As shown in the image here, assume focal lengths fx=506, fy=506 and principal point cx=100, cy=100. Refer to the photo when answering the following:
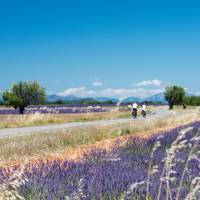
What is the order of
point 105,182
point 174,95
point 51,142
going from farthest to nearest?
point 174,95 < point 51,142 < point 105,182

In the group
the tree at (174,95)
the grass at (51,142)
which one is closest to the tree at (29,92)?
the grass at (51,142)

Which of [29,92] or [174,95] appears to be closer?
[29,92]

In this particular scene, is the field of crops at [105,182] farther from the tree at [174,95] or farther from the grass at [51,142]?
the tree at [174,95]

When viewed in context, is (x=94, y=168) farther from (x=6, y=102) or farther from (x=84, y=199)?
(x=6, y=102)

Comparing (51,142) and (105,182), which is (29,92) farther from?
(105,182)

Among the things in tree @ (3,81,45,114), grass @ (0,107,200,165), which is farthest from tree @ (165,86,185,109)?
grass @ (0,107,200,165)

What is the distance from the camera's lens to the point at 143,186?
16.8ft

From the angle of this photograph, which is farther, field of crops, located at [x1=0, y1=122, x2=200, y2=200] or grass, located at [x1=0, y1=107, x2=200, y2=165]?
grass, located at [x1=0, y1=107, x2=200, y2=165]

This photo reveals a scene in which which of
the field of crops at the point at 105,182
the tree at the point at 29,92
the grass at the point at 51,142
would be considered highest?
the tree at the point at 29,92

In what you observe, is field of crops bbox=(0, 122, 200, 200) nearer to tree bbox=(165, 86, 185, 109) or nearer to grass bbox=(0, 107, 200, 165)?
grass bbox=(0, 107, 200, 165)

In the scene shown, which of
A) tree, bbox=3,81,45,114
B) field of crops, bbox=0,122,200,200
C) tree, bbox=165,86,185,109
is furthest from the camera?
tree, bbox=165,86,185,109

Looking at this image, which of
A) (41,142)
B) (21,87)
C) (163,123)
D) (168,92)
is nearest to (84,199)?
(41,142)

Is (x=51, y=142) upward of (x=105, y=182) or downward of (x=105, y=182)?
downward

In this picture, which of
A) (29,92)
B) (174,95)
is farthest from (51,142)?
(174,95)
